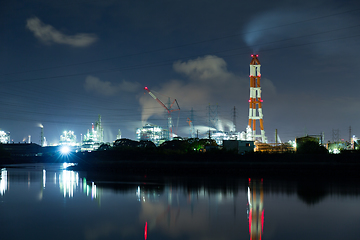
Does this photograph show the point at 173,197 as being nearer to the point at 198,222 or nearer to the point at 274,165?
the point at 198,222

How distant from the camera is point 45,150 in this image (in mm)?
175750

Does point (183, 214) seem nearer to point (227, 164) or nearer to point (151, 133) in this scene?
point (227, 164)

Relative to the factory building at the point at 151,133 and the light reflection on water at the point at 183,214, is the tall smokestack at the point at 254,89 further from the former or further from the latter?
the factory building at the point at 151,133

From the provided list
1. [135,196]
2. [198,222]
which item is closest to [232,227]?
[198,222]

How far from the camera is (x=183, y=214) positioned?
21.6m

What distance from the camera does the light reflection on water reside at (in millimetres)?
16688

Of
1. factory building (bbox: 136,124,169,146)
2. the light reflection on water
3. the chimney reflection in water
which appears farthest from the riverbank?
factory building (bbox: 136,124,169,146)

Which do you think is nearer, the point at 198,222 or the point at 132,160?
the point at 198,222

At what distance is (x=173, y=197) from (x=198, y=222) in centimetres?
966

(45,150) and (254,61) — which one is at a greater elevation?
(254,61)

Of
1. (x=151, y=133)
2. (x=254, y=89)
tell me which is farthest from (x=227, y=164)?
(x=151, y=133)

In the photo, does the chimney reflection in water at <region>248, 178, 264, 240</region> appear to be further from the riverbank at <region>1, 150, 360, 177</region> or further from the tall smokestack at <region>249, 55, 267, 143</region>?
the tall smokestack at <region>249, 55, 267, 143</region>

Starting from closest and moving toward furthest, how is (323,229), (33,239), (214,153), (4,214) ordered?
1. (33,239)
2. (323,229)
3. (4,214)
4. (214,153)

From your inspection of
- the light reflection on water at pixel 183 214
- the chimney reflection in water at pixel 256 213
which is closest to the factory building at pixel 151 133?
the light reflection on water at pixel 183 214
